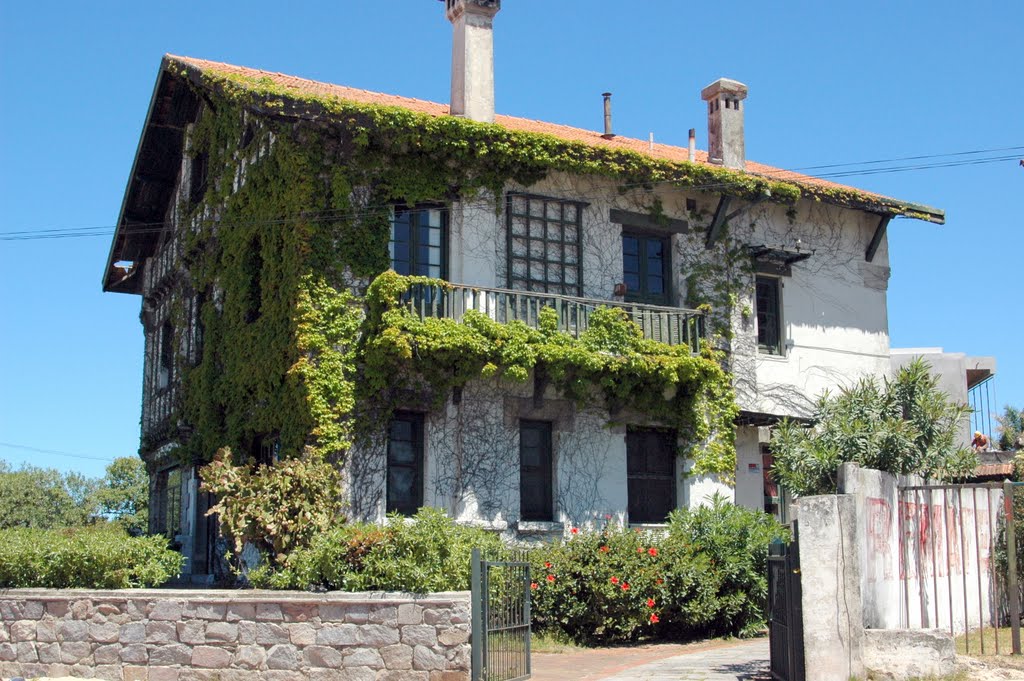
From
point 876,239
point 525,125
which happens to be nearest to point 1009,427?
point 876,239

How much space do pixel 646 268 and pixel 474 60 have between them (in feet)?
15.9

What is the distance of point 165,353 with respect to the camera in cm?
2708

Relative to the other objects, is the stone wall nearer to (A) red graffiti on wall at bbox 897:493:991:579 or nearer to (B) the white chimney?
(A) red graffiti on wall at bbox 897:493:991:579

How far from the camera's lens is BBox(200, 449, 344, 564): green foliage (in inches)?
630

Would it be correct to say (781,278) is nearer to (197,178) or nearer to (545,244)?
(545,244)

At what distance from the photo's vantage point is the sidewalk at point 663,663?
13602mm

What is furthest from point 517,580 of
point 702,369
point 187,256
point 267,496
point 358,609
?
point 187,256

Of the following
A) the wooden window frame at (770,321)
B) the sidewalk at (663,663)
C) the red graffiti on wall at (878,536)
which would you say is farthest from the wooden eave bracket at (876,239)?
the red graffiti on wall at (878,536)

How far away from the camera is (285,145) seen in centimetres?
1995

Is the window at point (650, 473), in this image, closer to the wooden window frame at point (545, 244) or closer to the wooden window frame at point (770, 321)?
the wooden window frame at point (545, 244)

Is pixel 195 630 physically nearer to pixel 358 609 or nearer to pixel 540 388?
pixel 358 609

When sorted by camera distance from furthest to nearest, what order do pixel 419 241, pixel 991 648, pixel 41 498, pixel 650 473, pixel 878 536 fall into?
pixel 41 498
pixel 650 473
pixel 419 241
pixel 991 648
pixel 878 536

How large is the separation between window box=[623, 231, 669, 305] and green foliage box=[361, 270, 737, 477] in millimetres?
1459

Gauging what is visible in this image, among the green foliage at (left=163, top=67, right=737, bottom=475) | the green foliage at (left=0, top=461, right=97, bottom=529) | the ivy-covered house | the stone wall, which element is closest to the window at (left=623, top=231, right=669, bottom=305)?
the ivy-covered house
